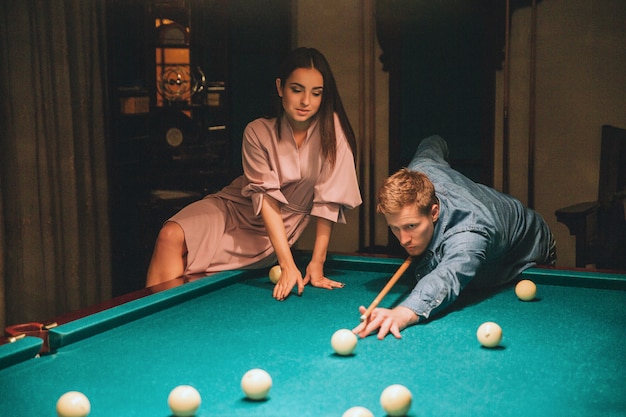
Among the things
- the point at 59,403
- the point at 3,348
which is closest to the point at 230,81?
the point at 3,348

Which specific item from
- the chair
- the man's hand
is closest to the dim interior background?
the chair

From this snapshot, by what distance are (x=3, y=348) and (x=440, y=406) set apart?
1023 mm

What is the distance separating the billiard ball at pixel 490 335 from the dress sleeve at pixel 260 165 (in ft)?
4.23

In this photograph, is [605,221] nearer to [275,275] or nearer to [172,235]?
[275,275]

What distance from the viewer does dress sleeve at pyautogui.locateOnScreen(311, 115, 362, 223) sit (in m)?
3.15

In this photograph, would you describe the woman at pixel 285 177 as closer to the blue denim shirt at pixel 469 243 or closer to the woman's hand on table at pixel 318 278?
the woman's hand on table at pixel 318 278

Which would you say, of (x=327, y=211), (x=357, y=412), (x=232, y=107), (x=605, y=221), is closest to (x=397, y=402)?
(x=357, y=412)

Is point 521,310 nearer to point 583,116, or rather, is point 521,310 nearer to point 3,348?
point 3,348

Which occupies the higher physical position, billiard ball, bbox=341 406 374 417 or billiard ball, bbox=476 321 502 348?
billiard ball, bbox=341 406 374 417

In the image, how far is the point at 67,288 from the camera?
180 inches

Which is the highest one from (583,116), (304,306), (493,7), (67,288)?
(493,7)

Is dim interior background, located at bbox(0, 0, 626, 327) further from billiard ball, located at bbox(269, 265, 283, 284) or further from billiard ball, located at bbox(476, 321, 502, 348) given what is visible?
billiard ball, located at bbox(476, 321, 502, 348)

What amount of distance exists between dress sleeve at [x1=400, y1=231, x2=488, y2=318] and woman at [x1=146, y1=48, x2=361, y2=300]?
59 cm

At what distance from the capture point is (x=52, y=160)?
4.38 metres
